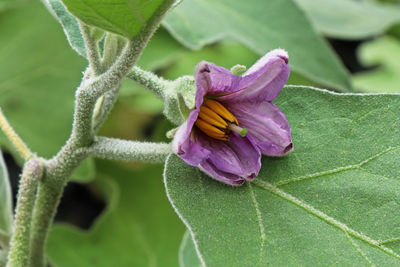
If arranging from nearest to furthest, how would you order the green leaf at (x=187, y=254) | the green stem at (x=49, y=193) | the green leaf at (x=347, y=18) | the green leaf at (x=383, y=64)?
the green stem at (x=49, y=193), the green leaf at (x=187, y=254), the green leaf at (x=347, y=18), the green leaf at (x=383, y=64)

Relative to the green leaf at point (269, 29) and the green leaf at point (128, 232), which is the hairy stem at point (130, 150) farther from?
the green leaf at point (128, 232)

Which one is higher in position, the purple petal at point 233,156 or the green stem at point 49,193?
the purple petal at point 233,156

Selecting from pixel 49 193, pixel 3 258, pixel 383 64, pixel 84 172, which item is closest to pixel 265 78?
pixel 49 193

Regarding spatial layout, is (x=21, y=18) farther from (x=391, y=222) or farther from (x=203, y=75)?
(x=391, y=222)

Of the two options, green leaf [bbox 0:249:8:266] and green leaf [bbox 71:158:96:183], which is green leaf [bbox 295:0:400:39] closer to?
green leaf [bbox 71:158:96:183]

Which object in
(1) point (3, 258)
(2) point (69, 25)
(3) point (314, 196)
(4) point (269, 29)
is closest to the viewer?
(3) point (314, 196)

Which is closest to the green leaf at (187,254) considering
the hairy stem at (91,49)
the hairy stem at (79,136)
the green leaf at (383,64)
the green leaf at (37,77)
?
the hairy stem at (79,136)

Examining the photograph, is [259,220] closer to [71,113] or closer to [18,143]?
[18,143]
